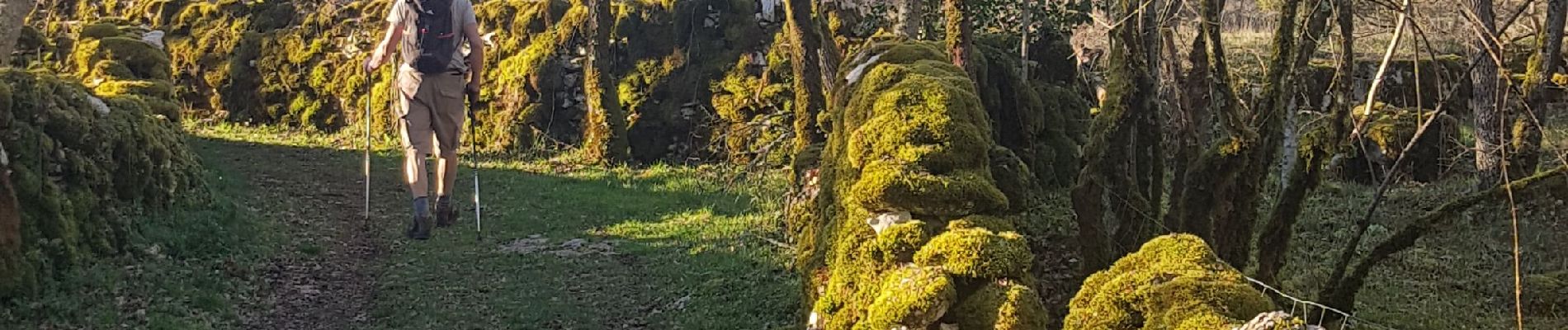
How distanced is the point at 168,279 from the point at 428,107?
2278 millimetres

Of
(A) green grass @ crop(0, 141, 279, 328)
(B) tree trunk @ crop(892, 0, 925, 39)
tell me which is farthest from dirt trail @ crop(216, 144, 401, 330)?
(B) tree trunk @ crop(892, 0, 925, 39)

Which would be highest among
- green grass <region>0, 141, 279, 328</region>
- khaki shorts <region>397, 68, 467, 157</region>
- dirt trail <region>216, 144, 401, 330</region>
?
khaki shorts <region>397, 68, 467, 157</region>

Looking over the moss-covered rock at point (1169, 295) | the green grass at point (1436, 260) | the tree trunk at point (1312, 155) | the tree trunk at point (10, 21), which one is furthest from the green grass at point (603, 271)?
the moss-covered rock at point (1169, 295)

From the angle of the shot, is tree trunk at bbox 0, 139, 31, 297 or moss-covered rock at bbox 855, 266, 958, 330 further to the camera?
tree trunk at bbox 0, 139, 31, 297

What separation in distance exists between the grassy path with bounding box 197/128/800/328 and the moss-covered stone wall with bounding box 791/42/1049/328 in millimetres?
997

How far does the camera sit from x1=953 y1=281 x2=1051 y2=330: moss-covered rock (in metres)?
3.19

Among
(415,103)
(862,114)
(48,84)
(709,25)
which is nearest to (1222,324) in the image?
(862,114)

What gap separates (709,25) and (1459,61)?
792 centimetres

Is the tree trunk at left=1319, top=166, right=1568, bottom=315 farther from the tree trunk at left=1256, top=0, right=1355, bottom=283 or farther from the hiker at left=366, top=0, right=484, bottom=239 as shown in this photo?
the hiker at left=366, top=0, right=484, bottom=239

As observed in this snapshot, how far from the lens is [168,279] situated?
21.6 ft

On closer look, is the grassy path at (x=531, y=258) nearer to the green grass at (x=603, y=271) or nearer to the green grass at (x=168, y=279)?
the green grass at (x=603, y=271)

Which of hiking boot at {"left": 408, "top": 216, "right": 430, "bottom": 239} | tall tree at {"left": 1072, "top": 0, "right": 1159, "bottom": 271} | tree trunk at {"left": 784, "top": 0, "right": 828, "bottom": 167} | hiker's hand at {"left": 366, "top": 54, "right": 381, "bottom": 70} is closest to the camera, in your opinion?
tall tree at {"left": 1072, "top": 0, "right": 1159, "bottom": 271}

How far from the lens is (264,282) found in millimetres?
7062

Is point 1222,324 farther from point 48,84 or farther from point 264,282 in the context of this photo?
point 48,84
